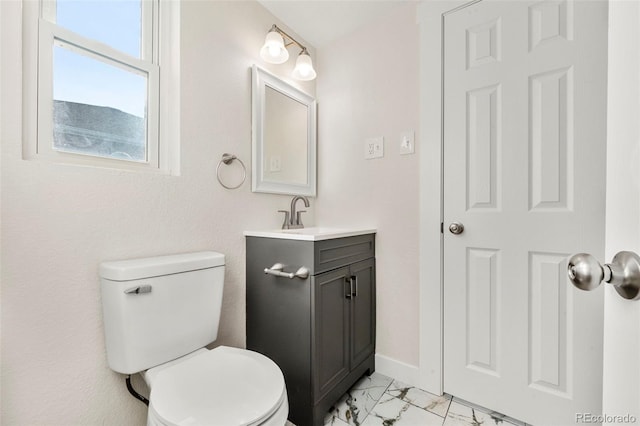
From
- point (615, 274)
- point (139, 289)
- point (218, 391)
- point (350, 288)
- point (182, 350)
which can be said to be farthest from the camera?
point (350, 288)

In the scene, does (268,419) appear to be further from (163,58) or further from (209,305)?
(163,58)

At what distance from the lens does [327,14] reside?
1703mm

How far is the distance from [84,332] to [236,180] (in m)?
0.86

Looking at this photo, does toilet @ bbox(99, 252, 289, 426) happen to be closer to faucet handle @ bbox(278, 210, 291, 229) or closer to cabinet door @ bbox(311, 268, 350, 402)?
cabinet door @ bbox(311, 268, 350, 402)

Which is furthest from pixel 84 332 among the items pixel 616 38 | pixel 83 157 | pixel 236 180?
pixel 616 38

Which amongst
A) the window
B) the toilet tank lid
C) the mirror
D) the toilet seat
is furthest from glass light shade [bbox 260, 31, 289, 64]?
the toilet seat

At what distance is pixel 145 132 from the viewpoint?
126 centimetres

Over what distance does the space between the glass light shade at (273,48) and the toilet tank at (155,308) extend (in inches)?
43.3

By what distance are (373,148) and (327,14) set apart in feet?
2.69

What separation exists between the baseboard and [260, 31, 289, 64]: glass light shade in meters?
1.78

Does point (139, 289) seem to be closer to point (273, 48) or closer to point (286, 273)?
point (286, 273)

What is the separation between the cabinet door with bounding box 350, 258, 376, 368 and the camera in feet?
5.07

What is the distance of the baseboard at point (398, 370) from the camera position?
1587 mm

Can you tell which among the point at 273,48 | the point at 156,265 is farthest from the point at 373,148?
the point at 156,265
